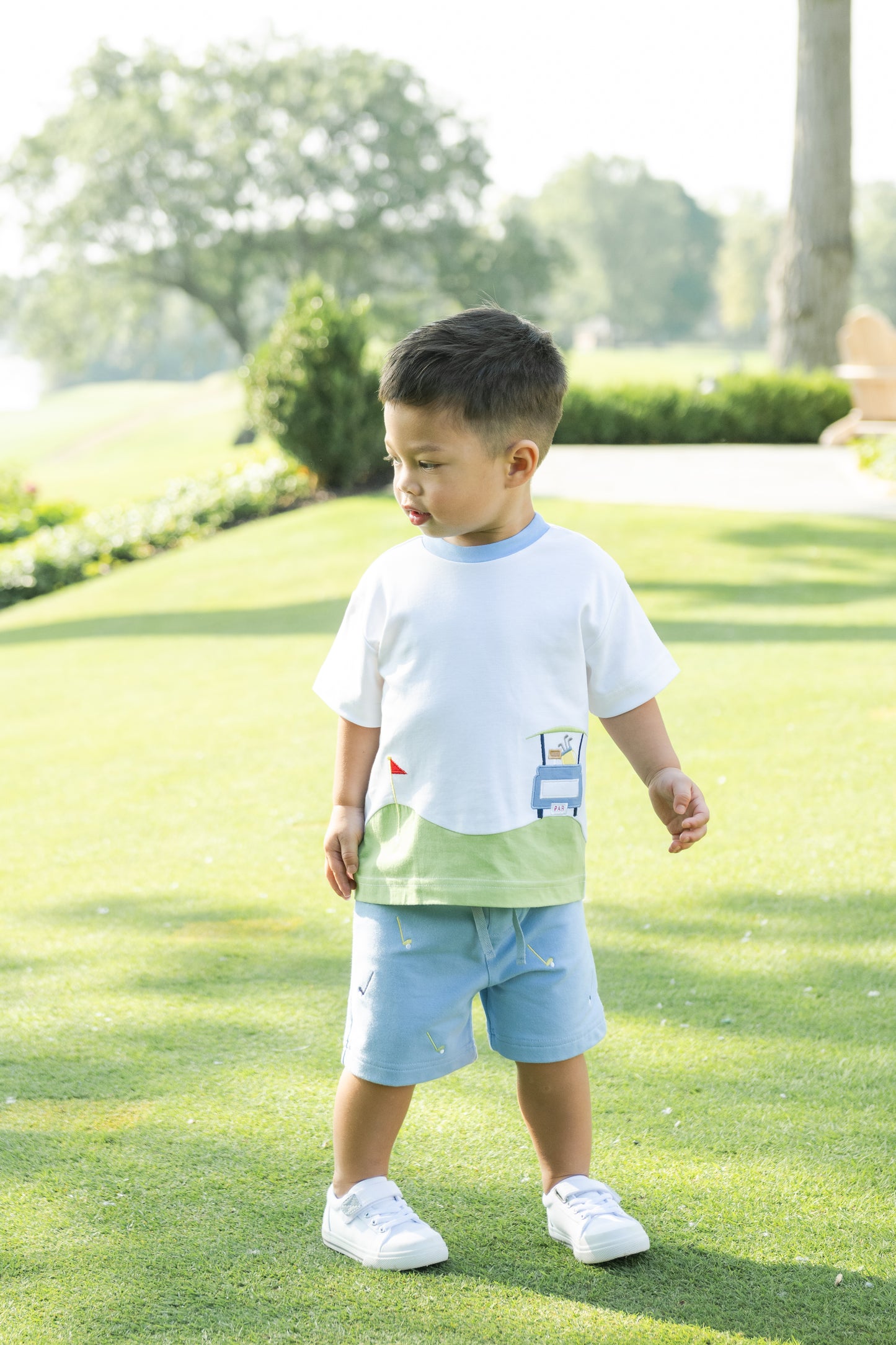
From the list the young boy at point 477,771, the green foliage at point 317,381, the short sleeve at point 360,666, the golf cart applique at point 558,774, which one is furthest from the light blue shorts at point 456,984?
the green foliage at point 317,381

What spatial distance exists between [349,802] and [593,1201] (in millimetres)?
720

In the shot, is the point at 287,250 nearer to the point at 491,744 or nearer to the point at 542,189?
the point at 491,744

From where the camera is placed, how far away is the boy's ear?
5.88 feet

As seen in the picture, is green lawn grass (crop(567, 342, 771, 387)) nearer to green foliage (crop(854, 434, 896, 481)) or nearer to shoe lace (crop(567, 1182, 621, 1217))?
green foliage (crop(854, 434, 896, 481))

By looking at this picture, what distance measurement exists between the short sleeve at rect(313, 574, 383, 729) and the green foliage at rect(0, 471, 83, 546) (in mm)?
13891

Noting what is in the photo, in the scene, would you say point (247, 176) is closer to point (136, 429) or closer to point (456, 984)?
point (136, 429)

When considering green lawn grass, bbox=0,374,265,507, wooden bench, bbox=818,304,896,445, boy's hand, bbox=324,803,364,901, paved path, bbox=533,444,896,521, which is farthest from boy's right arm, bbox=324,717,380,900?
green lawn grass, bbox=0,374,265,507

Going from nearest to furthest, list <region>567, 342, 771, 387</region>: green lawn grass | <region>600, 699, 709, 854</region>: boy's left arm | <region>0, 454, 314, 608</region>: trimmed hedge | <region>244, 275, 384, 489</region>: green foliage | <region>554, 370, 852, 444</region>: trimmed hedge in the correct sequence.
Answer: <region>600, 699, 709, 854</region>: boy's left arm, <region>0, 454, 314, 608</region>: trimmed hedge, <region>244, 275, 384, 489</region>: green foliage, <region>554, 370, 852, 444</region>: trimmed hedge, <region>567, 342, 771, 387</region>: green lawn grass

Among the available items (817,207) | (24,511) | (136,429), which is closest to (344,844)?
(24,511)

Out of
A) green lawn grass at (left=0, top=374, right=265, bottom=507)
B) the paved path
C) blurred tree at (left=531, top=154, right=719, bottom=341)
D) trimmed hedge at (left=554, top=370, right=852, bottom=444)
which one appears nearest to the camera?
the paved path

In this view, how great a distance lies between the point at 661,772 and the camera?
1.89m

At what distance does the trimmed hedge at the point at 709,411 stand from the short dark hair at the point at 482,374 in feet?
45.5

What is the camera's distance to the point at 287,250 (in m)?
35.7

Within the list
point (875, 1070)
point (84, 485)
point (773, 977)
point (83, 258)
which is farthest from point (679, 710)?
point (83, 258)
